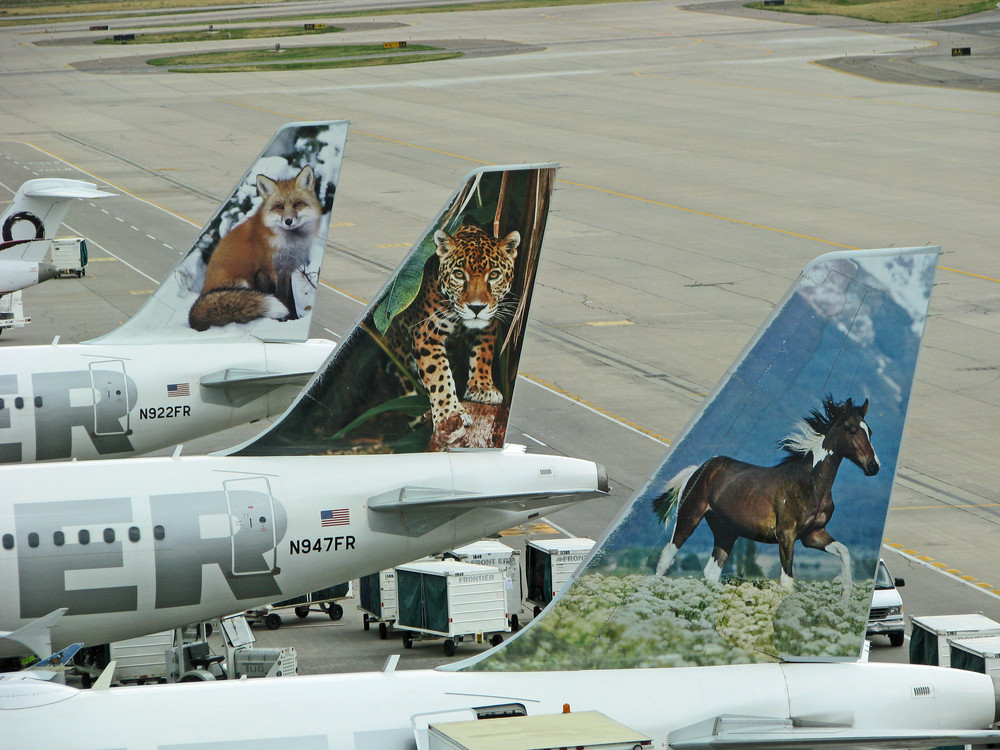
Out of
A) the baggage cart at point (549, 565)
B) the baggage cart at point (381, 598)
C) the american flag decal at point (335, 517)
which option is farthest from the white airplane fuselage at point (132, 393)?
the american flag decal at point (335, 517)

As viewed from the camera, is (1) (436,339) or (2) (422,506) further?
(1) (436,339)

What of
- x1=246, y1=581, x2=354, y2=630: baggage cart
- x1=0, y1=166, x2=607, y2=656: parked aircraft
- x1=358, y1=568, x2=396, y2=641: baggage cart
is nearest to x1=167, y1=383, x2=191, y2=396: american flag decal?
x1=246, y1=581, x2=354, y2=630: baggage cart

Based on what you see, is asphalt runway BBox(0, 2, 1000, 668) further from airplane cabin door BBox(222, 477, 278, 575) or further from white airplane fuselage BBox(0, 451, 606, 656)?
airplane cabin door BBox(222, 477, 278, 575)

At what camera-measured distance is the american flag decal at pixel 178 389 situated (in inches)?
1064

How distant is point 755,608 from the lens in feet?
41.8

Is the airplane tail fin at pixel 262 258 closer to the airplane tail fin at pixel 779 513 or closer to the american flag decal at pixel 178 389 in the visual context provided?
the american flag decal at pixel 178 389

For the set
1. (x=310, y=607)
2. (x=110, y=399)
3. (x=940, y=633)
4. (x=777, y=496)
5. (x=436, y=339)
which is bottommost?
(x=310, y=607)

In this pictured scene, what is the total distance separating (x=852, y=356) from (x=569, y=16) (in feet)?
533

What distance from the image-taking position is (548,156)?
8275 centimetres

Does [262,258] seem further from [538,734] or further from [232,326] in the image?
[538,734]

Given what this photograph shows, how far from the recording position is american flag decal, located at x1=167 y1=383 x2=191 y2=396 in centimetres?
2703

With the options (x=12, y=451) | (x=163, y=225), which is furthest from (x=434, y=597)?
(x=163, y=225)

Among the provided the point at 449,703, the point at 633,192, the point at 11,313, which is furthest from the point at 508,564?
the point at 633,192

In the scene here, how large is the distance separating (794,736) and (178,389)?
18204mm
